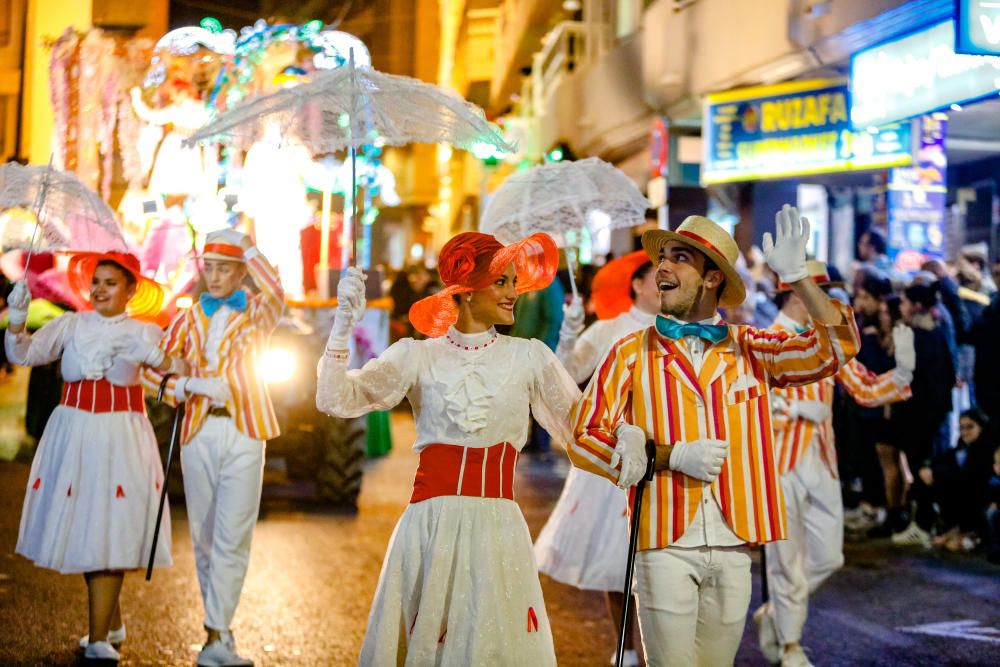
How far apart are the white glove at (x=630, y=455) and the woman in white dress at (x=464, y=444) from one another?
0.51 meters

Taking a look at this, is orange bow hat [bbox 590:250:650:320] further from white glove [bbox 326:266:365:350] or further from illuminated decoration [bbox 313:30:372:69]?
illuminated decoration [bbox 313:30:372:69]

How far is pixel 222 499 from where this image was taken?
633 centimetres

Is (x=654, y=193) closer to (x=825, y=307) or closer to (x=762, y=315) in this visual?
(x=762, y=315)

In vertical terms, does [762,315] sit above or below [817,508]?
above

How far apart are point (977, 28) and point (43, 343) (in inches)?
250

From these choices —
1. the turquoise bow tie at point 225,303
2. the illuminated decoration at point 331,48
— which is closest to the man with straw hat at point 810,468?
the turquoise bow tie at point 225,303

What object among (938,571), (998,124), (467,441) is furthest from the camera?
(998,124)

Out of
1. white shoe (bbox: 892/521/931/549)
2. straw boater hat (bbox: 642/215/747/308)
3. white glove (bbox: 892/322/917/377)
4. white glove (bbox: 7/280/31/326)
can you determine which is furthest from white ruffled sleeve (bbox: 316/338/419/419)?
white shoe (bbox: 892/521/931/549)

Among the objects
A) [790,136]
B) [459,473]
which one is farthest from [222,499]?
[790,136]

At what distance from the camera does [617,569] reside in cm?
616

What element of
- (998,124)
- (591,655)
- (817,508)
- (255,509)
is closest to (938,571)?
(817,508)

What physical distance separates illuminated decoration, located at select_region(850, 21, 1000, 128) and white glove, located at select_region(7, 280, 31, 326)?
6.69 metres

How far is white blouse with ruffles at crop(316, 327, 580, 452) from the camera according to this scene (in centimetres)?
445

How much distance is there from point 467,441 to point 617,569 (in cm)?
198
